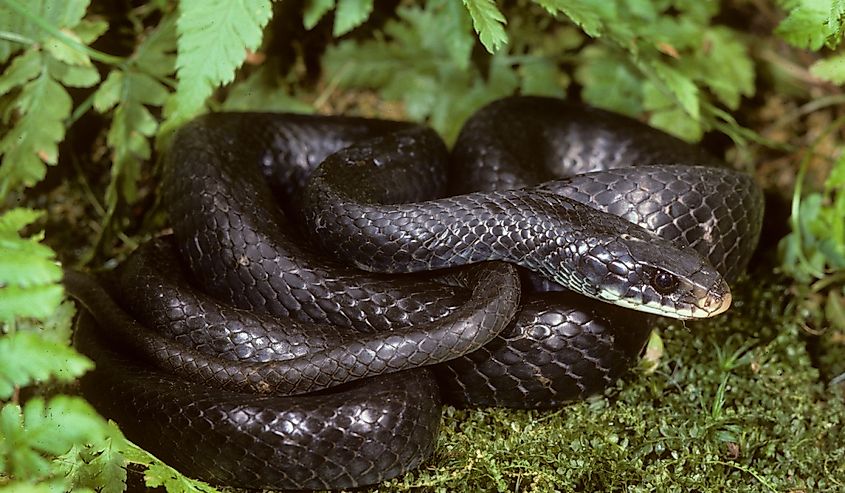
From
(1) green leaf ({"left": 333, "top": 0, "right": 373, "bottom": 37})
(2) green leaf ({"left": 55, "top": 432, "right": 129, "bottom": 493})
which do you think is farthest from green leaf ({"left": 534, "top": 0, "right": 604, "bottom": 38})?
(2) green leaf ({"left": 55, "top": 432, "right": 129, "bottom": 493})

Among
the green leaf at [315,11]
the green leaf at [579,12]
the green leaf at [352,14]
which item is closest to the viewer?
the green leaf at [579,12]

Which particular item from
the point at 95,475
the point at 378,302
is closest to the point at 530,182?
the point at 378,302

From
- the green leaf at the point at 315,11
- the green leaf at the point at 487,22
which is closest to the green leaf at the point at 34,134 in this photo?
the green leaf at the point at 315,11

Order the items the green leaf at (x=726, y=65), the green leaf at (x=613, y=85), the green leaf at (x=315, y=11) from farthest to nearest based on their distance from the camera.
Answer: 1. the green leaf at (x=613, y=85)
2. the green leaf at (x=726, y=65)
3. the green leaf at (x=315, y=11)

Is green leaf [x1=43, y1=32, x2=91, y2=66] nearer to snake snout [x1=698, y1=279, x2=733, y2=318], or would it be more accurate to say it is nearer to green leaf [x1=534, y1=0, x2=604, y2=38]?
green leaf [x1=534, y1=0, x2=604, y2=38]

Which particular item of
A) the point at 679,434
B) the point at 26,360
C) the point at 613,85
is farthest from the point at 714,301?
the point at 26,360

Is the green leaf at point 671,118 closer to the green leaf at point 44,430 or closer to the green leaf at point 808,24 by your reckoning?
the green leaf at point 808,24

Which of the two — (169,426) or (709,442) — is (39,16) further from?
(709,442)

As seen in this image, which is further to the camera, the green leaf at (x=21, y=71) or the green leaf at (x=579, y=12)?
the green leaf at (x=21, y=71)
